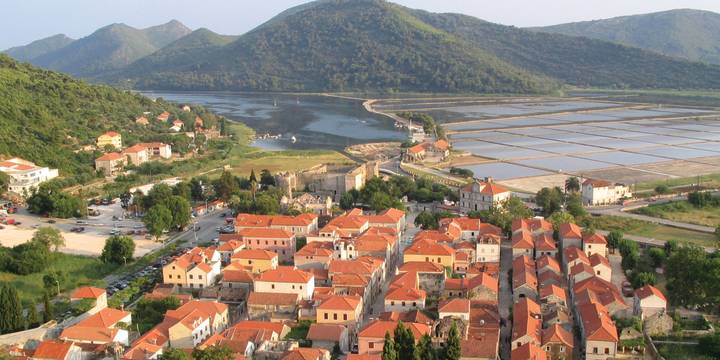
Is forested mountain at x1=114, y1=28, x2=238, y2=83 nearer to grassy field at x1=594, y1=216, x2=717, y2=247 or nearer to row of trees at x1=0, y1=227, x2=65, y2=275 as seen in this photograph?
row of trees at x1=0, y1=227, x2=65, y2=275

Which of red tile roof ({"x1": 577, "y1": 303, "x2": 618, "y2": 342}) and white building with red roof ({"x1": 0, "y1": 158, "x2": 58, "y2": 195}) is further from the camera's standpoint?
white building with red roof ({"x1": 0, "y1": 158, "x2": 58, "y2": 195})

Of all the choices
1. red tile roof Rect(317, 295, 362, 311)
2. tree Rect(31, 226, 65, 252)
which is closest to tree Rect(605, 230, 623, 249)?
red tile roof Rect(317, 295, 362, 311)

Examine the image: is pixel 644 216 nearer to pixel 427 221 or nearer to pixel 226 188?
pixel 427 221

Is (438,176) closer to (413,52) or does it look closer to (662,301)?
(662,301)

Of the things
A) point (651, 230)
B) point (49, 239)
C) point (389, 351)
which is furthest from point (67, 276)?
point (651, 230)

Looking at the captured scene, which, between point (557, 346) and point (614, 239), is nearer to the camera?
point (557, 346)

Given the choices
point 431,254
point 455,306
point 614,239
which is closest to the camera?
point 455,306

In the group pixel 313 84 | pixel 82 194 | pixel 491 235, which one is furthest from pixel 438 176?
pixel 313 84
